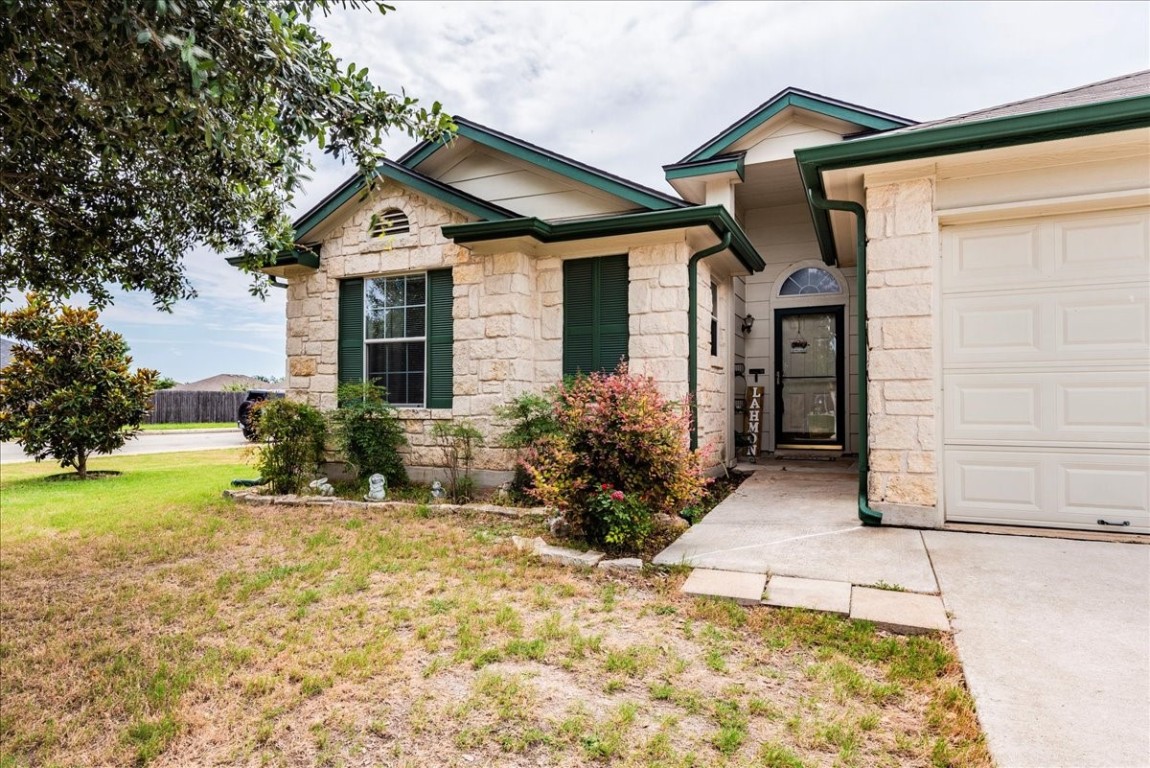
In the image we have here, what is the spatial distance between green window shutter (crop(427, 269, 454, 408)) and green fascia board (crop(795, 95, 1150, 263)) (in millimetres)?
4412

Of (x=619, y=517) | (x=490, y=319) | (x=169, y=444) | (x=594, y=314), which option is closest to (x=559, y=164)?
(x=594, y=314)

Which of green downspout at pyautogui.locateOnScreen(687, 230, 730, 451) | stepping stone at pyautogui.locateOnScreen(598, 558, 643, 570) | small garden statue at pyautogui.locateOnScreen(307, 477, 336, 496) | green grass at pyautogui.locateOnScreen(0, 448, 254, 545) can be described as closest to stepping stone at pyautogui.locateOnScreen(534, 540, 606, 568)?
stepping stone at pyautogui.locateOnScreen(598, 558, 643, 570)

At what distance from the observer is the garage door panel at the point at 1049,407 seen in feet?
13.9

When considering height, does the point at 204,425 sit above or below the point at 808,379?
below

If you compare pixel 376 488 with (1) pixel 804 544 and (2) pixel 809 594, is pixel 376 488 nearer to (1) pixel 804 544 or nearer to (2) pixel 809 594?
(1) pixel 804 544

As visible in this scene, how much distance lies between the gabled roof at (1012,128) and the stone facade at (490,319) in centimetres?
209

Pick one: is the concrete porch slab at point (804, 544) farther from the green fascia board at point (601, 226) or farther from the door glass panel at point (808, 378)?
the door glass panel at point (808, 378)

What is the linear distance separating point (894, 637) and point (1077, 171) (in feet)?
12.7

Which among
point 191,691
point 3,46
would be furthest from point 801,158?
point 191,691

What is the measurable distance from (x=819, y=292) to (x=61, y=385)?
1212cm

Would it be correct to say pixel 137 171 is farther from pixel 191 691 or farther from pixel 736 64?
pixel 736 64

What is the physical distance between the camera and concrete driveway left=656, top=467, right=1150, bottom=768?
2.04m

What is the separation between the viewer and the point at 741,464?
28.7 feet

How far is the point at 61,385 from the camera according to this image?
8.90 m
